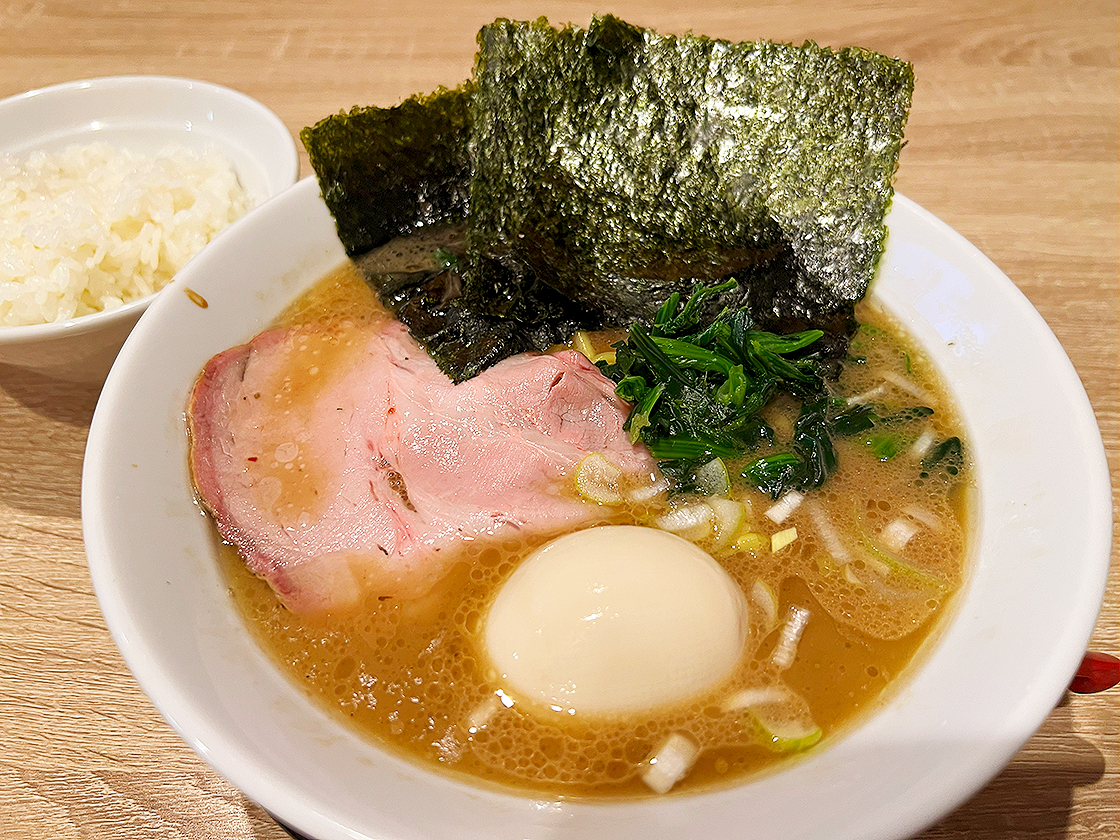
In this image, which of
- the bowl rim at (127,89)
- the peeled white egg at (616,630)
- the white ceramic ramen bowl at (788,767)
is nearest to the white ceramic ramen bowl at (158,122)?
the bowl rim at (127,89)

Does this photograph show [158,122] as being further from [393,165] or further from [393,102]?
[393,165]

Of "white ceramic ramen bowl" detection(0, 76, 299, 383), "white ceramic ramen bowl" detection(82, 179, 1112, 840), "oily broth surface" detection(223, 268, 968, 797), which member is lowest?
"oily broth surface" detection(223, 268, 968, 797)

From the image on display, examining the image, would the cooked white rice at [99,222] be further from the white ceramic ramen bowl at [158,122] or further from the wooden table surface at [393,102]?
the wooden table surface at [393,102]

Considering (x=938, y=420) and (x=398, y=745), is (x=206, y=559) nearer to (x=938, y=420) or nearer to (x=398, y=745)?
(x=398, y=745)

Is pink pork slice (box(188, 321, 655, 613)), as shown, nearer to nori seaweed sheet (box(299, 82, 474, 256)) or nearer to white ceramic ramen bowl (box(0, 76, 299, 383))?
nori seaweed sheet (box(299, 82, 474, 256))

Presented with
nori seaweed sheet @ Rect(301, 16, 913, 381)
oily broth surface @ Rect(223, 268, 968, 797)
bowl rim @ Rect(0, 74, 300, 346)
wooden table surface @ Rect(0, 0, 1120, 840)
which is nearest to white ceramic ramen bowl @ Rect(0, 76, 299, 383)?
bowl rim @ Rect(0, 74, 300, 346)

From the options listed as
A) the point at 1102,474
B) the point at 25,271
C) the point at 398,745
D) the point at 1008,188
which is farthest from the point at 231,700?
the point at 1008,188
